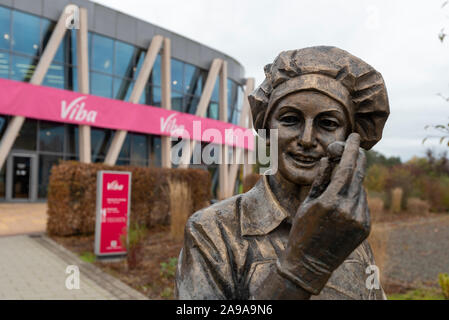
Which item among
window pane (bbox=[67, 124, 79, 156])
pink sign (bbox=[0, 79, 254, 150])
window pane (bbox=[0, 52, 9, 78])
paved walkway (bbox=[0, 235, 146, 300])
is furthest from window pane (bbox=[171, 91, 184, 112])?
paved walkway (bbox=[0, 235, 146, 300])

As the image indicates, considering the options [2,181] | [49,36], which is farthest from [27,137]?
[49,36]

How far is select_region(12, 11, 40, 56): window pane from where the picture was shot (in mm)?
15664

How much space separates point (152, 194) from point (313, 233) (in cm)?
1053

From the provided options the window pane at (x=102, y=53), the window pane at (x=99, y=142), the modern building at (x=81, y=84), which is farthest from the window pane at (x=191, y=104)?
the window pane at (x=99, y=142)

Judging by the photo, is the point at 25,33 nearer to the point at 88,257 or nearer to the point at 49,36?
the point at 49,36

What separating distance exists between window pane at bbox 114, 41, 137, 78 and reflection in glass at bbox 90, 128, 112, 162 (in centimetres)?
315

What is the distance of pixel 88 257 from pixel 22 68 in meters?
11.4

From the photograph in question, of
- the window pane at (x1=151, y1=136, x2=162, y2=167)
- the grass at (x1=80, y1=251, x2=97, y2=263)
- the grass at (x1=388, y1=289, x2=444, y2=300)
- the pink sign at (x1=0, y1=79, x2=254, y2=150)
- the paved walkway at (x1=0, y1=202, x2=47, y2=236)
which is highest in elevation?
the pink sign at (x1=0, y1=79, x2=254, y2=150)

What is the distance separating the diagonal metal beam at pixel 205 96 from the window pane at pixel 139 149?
202cm

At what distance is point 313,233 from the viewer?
1.08 metres

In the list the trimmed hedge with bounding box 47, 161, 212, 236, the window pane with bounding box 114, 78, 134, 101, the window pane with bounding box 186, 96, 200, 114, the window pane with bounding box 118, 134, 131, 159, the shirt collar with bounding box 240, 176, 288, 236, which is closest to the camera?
the shirt collar with bounding box 240, 176, 288, 236

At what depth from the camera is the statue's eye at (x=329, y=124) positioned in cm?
144

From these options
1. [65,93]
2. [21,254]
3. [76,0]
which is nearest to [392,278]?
[21,254]

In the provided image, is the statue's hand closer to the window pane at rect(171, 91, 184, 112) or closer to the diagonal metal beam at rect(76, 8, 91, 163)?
the diagonal metal beam at rect(76, 8, 91, 163)
